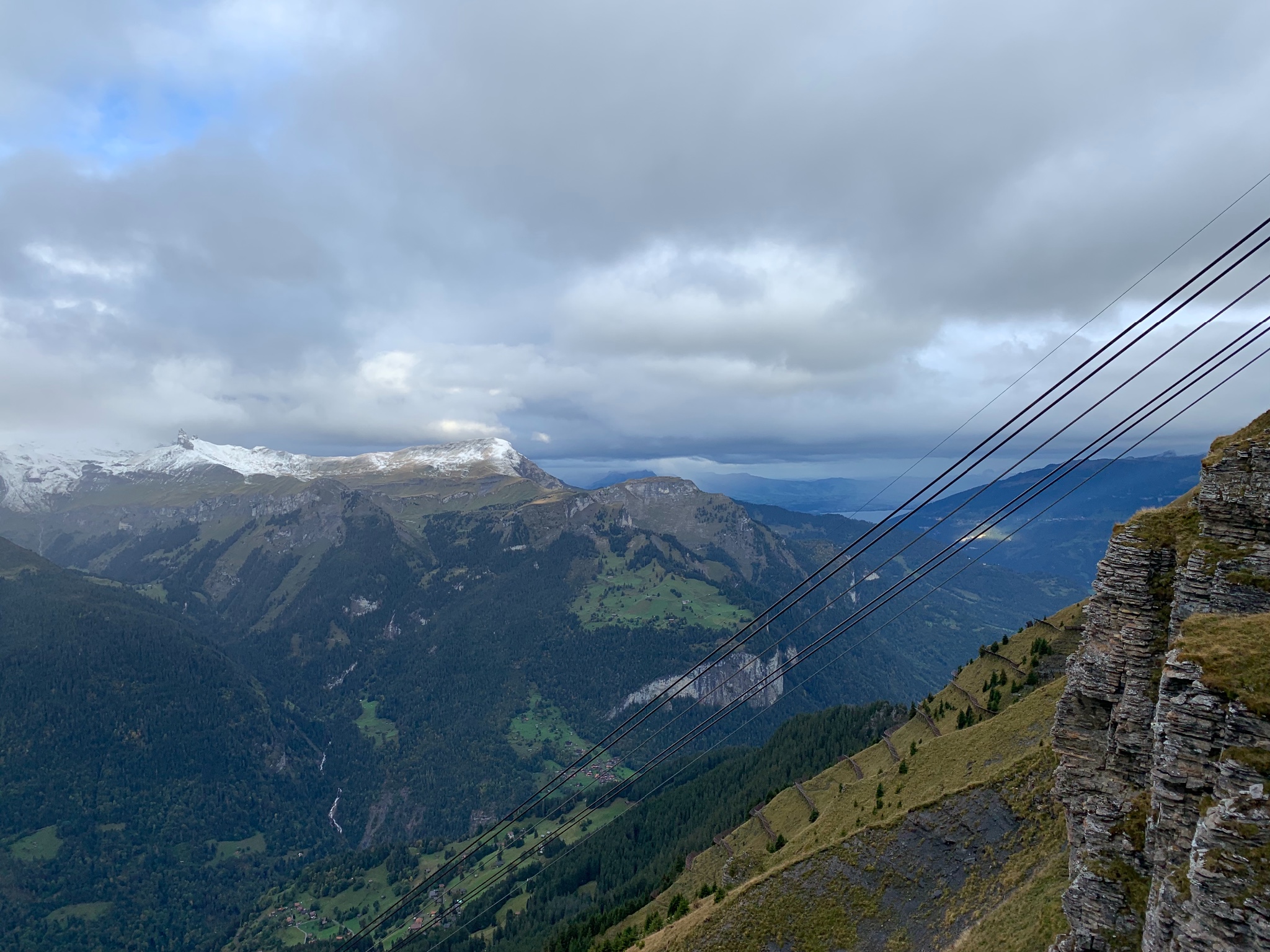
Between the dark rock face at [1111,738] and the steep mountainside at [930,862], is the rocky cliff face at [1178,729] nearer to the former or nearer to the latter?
the dark rock face at [1111,738]

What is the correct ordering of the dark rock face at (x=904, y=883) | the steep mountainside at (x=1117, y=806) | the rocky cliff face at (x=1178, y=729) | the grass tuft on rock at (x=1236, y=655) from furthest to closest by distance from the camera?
the dark rock face at (x=904, y=883)
the grass tuft on rock at (x=1236, y=655)
the steep mountainside at (x=1117, y=806)
the rocky cliff face at (x=1178, y=729)

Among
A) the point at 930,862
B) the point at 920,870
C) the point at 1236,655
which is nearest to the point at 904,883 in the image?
the point at 920,870

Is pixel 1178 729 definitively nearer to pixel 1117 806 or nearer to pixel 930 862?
pixel 1117 806

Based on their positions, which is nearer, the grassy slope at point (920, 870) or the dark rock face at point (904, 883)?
the grassy slope at point (920, 870)

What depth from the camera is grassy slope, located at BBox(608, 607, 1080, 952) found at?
122 ft

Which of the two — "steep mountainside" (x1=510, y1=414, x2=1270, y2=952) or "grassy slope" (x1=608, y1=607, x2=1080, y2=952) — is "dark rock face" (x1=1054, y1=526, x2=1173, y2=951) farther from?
"grassy slope" (x1=608, y1=607, x2=1080, y2=952)

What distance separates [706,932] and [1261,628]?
50.9 meters

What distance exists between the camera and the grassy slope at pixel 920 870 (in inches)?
1467

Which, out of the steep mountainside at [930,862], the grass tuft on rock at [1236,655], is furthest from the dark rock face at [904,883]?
the grass tuft on rock at [1236,655]

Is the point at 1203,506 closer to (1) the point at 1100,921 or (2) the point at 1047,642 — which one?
(1) the point at 1100,921

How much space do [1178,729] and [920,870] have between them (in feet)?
130

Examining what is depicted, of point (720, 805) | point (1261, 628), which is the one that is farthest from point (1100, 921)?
point (720, 805)

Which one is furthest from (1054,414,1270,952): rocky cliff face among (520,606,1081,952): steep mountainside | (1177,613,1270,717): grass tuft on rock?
(520,606,1081,952): steep mountainside

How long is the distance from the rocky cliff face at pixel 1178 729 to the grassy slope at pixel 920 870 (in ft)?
35.9
